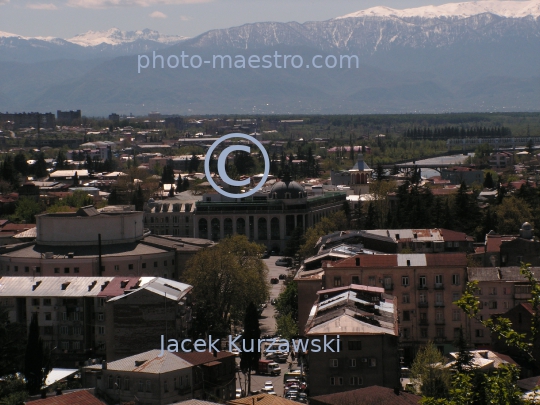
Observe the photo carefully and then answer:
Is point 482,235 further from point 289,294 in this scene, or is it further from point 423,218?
point 289,294

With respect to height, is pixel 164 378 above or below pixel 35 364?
below

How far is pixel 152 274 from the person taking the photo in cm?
6141

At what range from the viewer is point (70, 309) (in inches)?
1939

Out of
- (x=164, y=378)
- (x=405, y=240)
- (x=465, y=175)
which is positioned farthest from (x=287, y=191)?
(x=164, y=378)

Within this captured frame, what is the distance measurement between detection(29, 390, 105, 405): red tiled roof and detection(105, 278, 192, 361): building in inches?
361

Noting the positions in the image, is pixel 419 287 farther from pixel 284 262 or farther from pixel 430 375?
pixel 284 262

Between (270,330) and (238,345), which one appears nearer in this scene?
(238,345)

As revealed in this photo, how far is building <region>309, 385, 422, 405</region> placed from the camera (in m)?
33.0

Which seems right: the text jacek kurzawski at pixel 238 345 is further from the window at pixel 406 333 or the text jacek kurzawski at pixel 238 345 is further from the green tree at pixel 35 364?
the window at pixel 406 333

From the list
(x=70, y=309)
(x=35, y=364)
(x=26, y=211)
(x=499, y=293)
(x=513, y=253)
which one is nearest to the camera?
(x=35, y=364)

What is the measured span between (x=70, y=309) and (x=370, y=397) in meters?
18.8

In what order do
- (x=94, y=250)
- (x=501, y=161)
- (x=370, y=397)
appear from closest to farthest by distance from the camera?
(x=370, y=397) → (x=94, y=250) → (x=501, y=161)

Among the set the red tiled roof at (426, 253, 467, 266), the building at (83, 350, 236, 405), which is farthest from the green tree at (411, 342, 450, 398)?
the red tiled roof at (426, 253, 467, 266)

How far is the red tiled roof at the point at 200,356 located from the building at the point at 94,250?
765 inches
